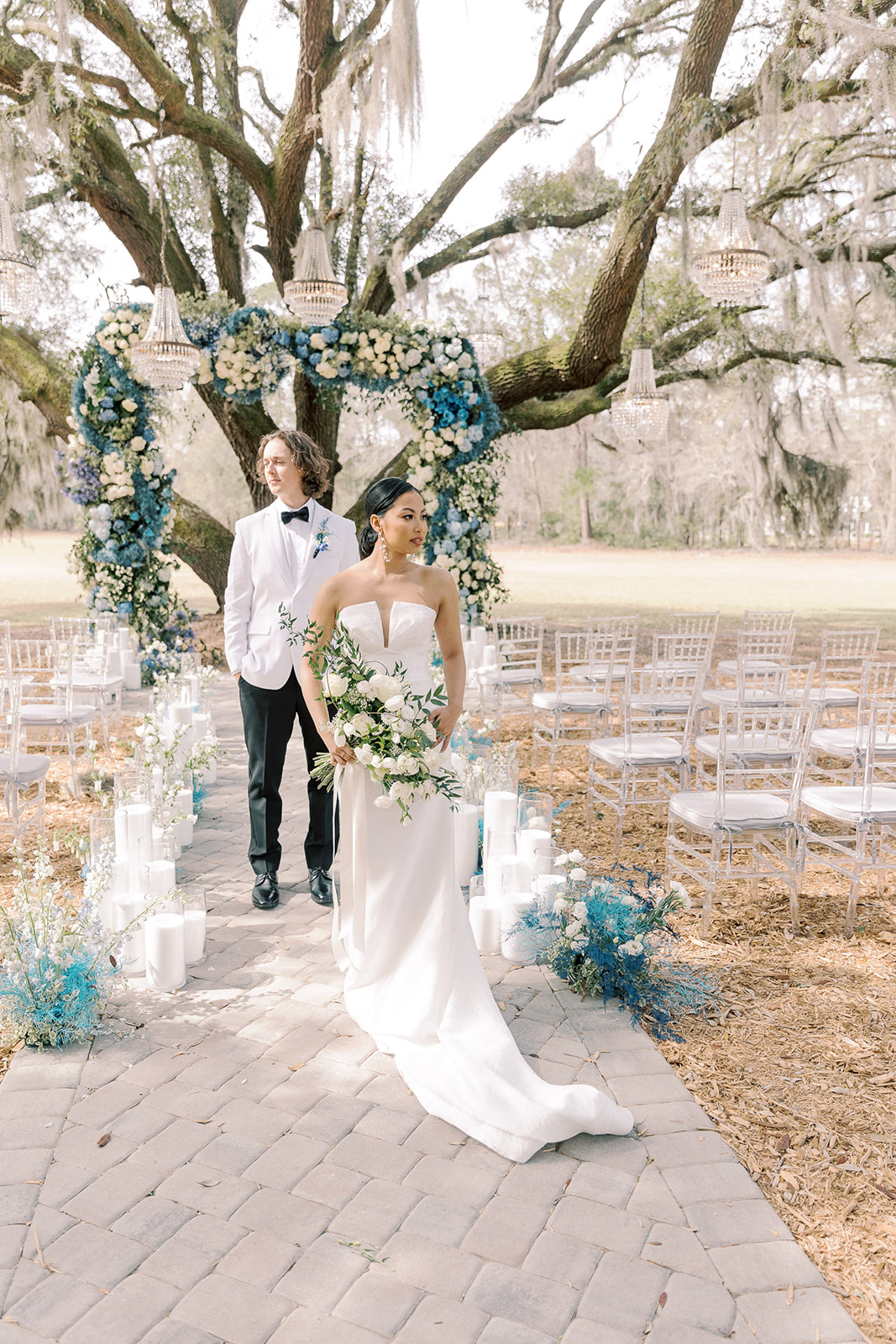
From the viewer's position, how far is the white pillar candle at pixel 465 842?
13.9 feet

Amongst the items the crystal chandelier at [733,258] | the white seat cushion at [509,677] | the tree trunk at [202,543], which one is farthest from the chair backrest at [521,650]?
the tree trunk at [202,543]

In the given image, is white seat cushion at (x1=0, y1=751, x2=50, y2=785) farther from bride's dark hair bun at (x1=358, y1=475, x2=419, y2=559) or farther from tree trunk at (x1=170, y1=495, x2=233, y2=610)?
tree trunk at (x1=170, y1=495, x2=233, y2=610)

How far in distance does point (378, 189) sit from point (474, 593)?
4853 millimetres

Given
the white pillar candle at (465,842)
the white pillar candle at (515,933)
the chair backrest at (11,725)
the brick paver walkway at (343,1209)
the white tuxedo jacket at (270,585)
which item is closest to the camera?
the brick paver walkway at (343,1209)

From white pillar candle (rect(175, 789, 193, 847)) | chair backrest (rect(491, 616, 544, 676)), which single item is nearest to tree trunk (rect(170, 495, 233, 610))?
chair backrest (rect(491, 616, 544, 676))

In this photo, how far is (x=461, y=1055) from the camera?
262 centimetres

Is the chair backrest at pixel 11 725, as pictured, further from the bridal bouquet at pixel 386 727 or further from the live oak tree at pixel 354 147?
the live oak tree at pixel 354 147

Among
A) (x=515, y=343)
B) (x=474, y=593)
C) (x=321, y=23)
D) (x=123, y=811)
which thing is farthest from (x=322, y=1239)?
(x=515, y=343)

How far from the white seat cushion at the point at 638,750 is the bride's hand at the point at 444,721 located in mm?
2091

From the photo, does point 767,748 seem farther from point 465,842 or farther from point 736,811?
point 465,842

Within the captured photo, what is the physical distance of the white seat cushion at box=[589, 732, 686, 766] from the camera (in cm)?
504

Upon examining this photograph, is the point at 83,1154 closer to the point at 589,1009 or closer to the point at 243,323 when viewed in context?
the point at 589,1009

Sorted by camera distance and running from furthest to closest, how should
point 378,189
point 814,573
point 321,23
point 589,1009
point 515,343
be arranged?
point 814,573, point 515,343, point 378,189, point 321,23, point 589,1009

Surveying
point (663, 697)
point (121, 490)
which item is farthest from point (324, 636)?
point (121, 490)
